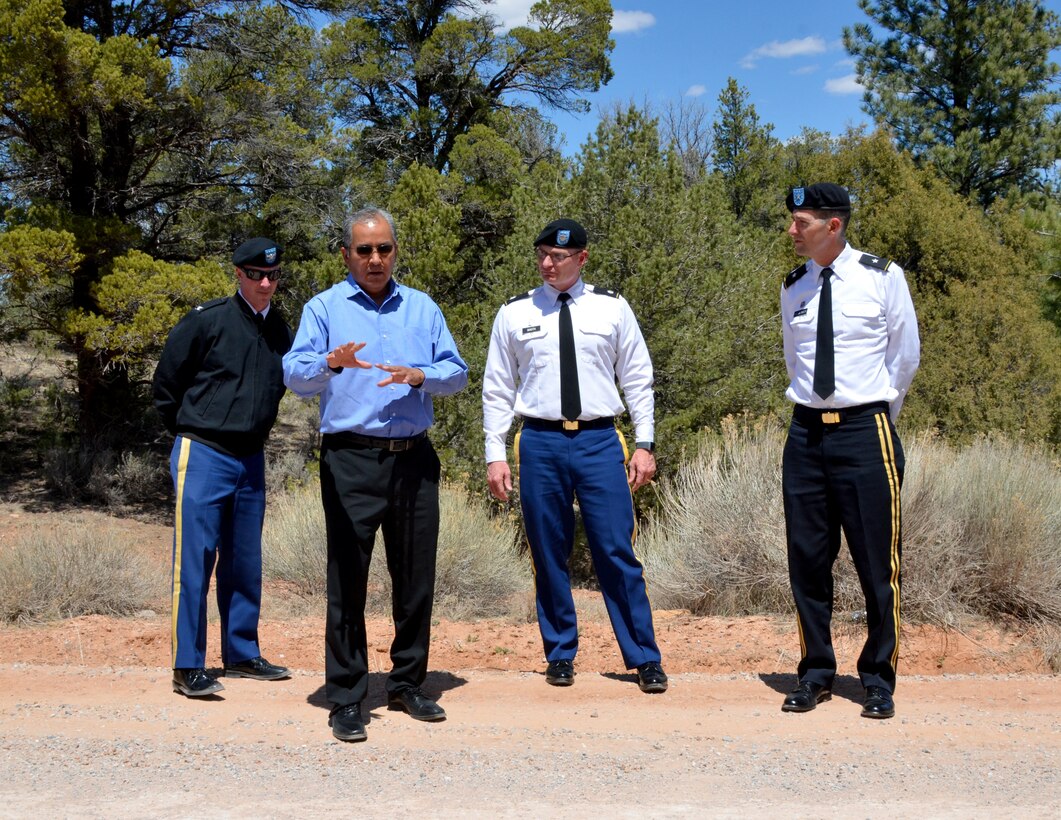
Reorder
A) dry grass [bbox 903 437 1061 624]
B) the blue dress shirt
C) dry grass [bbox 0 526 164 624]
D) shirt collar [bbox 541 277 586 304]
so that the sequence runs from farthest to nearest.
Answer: dry grass [bbox 0 526 164 624], dry grass [bbox 903 437 1061 624], shirt collar [bbox 541 277 586 304], the blue dress shirt

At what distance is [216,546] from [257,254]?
1400 mm

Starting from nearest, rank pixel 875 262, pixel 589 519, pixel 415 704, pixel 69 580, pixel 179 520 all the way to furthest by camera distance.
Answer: pixel 415 704 < pixel 875 262 < pixel 179 520 < pixel 589 519 < pixel 69 580

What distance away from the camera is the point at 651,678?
16.6 ft

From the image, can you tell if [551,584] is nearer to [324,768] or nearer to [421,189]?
[324,768]

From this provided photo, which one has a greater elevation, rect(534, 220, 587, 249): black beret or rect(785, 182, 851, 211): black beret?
rect(785, 182, 851, 211): black beret

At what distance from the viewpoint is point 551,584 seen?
204 inches

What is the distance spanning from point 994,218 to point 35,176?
17.1m

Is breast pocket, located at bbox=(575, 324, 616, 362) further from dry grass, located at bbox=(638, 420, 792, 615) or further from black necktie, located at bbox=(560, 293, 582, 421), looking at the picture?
dry grass, located at bbox=(638, 420, 792, 615)

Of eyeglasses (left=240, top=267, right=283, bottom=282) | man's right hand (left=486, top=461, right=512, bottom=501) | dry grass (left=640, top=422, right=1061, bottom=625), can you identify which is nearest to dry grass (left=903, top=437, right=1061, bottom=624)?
dry grass (left=640, top=422, right=1061, bottom=625)

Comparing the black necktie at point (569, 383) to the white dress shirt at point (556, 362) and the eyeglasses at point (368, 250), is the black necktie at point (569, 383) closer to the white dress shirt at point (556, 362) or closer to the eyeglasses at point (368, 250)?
the white dress shirt at point (556, 362)

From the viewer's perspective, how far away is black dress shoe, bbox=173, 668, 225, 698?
4871 mm

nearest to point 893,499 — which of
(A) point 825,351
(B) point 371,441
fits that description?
(A) point 825,351

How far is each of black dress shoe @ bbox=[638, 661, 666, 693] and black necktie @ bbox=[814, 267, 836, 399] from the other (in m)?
1.50

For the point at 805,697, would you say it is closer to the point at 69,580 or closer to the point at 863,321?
the point at 863,321
